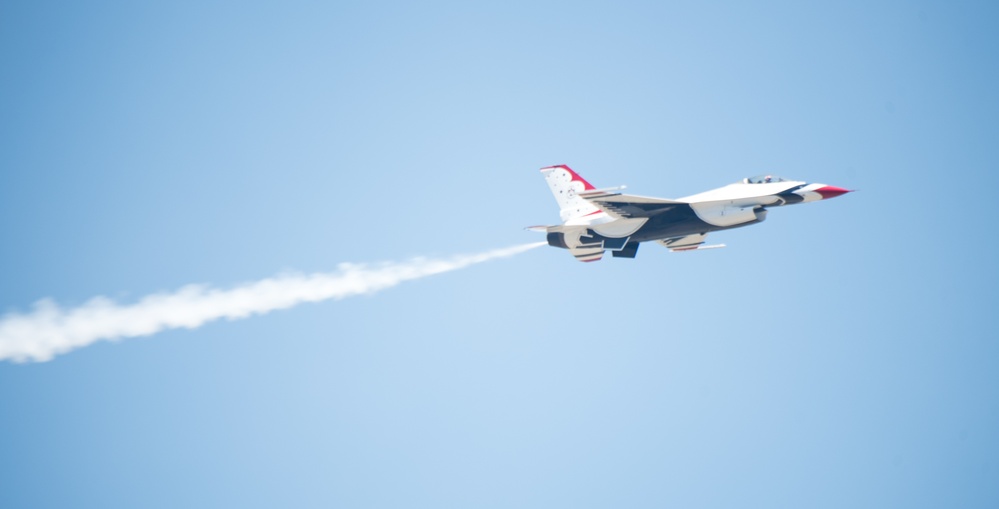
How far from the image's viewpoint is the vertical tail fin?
39688 mm

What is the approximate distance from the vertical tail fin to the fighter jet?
2.0 inches

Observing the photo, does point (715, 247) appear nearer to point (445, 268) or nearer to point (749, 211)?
point (749, 211)

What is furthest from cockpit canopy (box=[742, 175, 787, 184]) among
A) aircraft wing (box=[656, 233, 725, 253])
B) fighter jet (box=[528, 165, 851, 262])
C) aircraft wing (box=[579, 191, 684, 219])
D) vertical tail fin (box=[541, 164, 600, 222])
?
vertical tail fin (box=[541, 164, 600, 222])

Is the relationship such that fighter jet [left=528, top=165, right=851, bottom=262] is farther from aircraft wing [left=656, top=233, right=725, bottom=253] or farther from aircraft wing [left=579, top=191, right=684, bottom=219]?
aircraft wing [left=656, top=233, right=725, bottom=253]

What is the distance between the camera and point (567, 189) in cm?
4022

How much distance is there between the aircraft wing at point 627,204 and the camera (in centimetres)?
3606

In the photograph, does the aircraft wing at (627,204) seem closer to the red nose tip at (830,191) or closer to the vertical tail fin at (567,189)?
the vertical tail fin at (567,189)

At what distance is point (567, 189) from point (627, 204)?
4203 millimetres

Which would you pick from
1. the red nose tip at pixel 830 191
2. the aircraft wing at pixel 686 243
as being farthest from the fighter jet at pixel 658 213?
the aircraft wing at pixel 686 243

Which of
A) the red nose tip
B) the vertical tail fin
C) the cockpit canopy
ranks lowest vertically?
the red nose tip

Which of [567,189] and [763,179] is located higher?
[567,189]

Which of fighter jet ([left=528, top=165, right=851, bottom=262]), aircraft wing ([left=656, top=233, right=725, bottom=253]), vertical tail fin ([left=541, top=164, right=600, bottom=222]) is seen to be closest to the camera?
fighter jet ([left=528, top=165, right=851, bottom=262])

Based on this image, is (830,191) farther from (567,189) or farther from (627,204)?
(567,189)

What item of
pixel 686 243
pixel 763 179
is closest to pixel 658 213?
pixel 763 179
